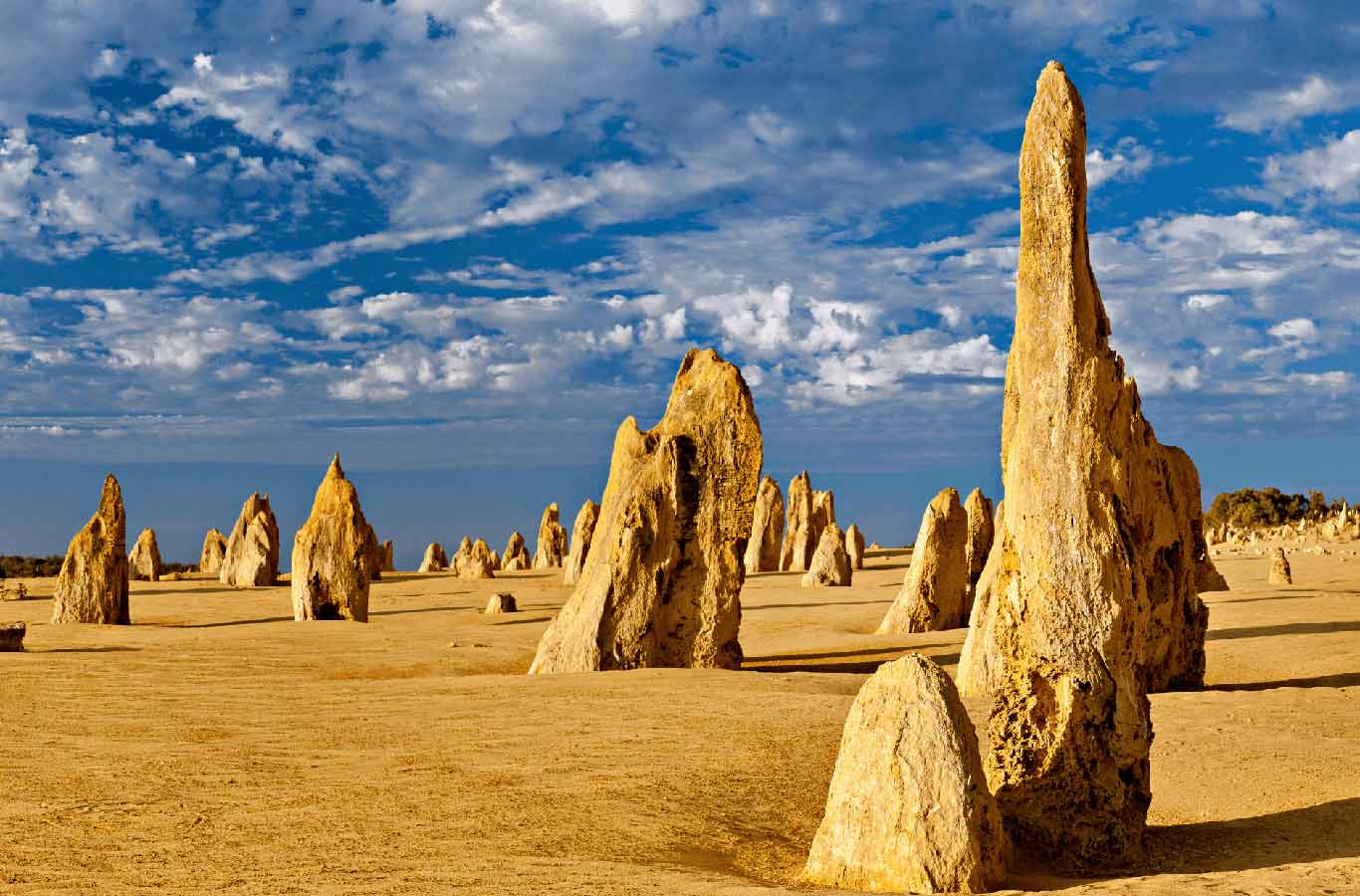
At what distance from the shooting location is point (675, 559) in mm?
15133

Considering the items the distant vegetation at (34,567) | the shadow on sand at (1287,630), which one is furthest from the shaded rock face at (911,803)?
the distant vegetation at (34,567)

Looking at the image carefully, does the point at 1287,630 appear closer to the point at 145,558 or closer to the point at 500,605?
the point at 500,605

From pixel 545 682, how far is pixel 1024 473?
6478mm

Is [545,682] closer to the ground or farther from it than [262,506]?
closer to the ground

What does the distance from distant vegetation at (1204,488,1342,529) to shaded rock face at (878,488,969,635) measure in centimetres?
4393

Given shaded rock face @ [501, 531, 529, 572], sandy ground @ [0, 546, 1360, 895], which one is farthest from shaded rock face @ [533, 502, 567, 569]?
sandy ground @ [0, 546, 1360, 895]

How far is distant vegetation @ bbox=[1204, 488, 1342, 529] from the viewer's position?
6034 cm

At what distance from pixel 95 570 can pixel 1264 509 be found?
185 ft

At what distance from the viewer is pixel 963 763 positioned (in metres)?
6.80

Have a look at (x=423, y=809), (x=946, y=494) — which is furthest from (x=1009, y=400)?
(x=946, y=494)

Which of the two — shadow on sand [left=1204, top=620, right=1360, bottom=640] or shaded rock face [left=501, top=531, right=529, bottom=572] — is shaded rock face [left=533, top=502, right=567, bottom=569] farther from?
shadow on sand [left=1204, top=620, right=1360, bottom=640]

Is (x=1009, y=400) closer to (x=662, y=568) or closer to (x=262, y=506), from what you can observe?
(x=662, y=568)

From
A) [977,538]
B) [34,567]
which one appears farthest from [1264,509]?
[34,567]

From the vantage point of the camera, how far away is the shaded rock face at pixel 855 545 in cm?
4169
